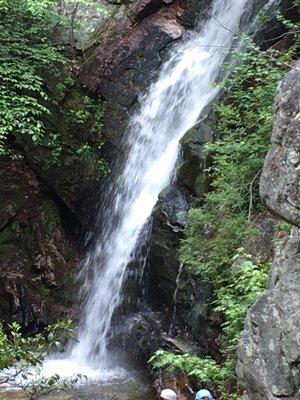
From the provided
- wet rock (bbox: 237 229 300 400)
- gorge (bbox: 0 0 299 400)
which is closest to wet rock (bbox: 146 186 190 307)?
gorge (bbox: 0 0 299 400)

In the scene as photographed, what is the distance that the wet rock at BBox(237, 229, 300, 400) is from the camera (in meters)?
3.39

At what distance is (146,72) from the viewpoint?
1077cm

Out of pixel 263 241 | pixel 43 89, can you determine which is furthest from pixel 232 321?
pixel 43 89

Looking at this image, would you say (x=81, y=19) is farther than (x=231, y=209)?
Yes

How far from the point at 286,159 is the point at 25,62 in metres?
8.23

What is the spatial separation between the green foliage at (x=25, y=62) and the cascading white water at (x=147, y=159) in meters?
2.07

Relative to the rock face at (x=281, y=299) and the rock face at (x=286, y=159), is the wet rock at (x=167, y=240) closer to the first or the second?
the rock face at (x=281, y=299)

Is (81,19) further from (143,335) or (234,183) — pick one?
(143,335)

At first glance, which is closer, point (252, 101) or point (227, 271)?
point (227, 271)

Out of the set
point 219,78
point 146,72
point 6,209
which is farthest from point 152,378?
point 146,72

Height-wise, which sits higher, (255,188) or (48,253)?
(255,188)

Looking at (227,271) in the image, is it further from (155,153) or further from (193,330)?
(155,153)

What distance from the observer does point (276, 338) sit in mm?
3559

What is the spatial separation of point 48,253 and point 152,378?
12.8 feet
